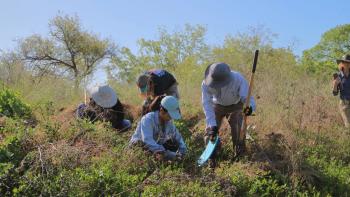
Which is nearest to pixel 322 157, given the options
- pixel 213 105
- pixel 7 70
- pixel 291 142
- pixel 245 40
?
pixel 291 142

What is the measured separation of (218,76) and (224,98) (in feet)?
1.52

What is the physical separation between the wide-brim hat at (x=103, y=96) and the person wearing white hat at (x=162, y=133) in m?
1.11

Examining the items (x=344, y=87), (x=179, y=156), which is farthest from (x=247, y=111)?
(x=344, y=87)

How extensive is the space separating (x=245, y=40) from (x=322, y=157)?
502 inches

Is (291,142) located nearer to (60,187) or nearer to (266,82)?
(60,187)

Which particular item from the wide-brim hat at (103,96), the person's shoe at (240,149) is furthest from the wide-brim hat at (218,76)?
the wide-brim hat at (103,96)

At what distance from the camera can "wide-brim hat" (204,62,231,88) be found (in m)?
4.99

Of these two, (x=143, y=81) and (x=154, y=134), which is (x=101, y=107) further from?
(x=154, y=134)

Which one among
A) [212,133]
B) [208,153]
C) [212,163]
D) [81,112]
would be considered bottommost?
[212,163]

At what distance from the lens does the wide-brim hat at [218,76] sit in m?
4.99

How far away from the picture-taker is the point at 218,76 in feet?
16.4

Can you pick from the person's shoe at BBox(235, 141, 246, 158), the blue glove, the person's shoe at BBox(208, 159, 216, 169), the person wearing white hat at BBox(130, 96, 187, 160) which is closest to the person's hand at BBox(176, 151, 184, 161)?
the person wearing white hat at BBox(130, 96, 187, 160)

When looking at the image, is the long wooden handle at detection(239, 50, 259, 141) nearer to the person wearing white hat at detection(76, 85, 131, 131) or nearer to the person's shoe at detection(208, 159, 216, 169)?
the person's shoe at detection(208, 159, 216, 169)

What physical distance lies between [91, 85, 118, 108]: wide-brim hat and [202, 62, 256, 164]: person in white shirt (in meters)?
1.28
